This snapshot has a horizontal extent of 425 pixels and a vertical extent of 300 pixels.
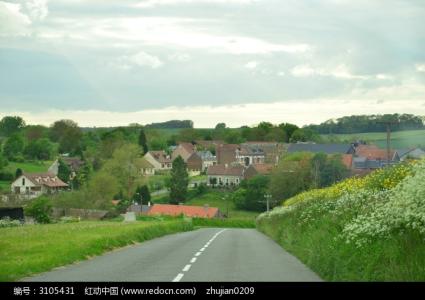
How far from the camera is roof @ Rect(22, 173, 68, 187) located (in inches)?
4758

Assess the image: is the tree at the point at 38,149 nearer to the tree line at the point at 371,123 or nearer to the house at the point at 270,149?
the house at the point at 270,149

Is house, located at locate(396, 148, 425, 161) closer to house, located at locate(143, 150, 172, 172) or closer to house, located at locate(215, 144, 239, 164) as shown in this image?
house, located at locate(215, 144, 239, 164)

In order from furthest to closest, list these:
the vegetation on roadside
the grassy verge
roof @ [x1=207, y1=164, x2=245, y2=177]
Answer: roof @ [x1=207, y1=164, x2=245, y2=177] < the grassy verge < the vegetation on roadside

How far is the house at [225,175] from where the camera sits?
148 metres

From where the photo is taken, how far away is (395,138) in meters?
75.6

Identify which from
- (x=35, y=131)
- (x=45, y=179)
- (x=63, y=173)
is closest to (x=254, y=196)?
(x=45, y=179)

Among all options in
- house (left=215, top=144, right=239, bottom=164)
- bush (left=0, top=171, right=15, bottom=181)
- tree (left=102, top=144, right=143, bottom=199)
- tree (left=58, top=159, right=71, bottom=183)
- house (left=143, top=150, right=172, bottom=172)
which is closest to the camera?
tree (left=102, top=144, right=143, bottom=199)

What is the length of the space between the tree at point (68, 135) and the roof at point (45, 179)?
5136 cm

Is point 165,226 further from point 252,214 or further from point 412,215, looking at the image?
point 252,214

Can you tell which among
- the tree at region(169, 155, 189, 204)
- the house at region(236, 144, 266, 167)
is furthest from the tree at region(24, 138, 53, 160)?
the house at region(236, 144, 266, 167)

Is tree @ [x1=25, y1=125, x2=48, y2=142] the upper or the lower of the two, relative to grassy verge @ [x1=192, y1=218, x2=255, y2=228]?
upper

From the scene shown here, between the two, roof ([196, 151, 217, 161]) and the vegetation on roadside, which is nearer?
the vegetation on roadside

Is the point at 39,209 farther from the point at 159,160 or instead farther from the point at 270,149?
the point at 270,149
